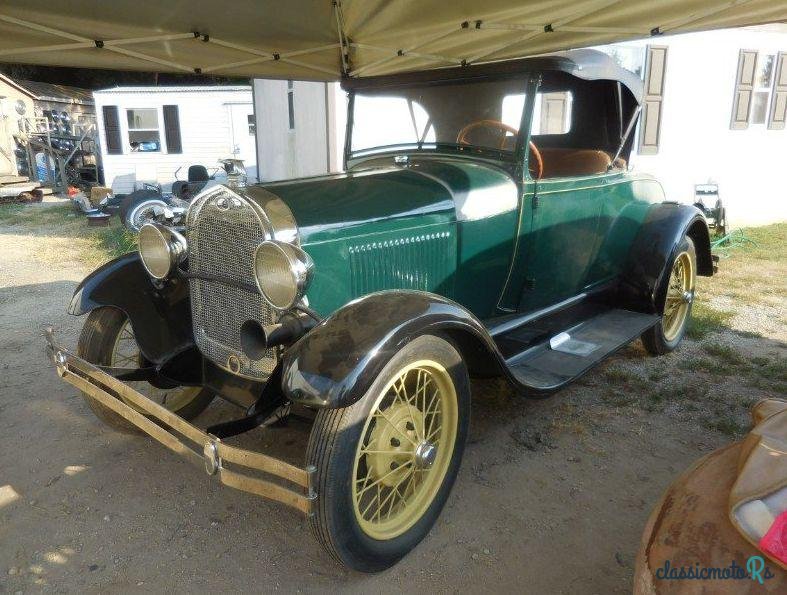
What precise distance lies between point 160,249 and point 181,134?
14.2 m

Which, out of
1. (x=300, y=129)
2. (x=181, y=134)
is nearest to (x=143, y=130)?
(x=181, y=134)

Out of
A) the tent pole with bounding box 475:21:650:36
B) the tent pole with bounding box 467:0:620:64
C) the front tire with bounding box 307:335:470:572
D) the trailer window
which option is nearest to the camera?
the front tire with bounding box 307:335:470:572

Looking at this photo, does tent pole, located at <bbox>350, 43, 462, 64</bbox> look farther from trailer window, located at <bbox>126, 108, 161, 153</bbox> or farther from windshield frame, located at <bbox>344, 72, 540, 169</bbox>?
trailer window, located at <bbox>126, 108, 161, 153</bbox>

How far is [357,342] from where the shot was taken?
6.63ft

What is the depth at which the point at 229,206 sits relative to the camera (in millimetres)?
2559

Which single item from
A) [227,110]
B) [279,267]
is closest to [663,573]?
[279,267]

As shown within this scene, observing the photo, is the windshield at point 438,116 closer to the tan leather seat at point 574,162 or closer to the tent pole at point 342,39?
the tent pole at point 342,39

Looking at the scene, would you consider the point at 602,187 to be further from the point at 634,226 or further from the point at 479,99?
the point at 479,99

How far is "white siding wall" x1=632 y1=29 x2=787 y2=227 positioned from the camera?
895cm

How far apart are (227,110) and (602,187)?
13.6 metres

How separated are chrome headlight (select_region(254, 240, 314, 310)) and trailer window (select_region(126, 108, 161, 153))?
50.3 feet

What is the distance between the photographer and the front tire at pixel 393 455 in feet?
6.54

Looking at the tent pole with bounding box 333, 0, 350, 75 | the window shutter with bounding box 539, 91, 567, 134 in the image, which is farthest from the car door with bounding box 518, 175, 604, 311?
the window shutter with bounding box 539, 91, 567, 134

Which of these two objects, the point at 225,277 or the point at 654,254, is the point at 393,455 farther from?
the point at 654,254
